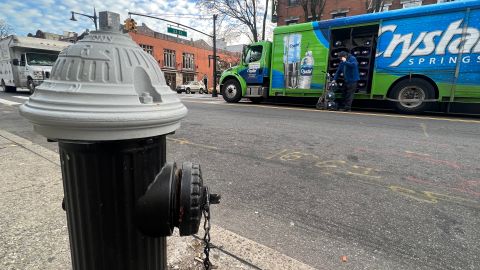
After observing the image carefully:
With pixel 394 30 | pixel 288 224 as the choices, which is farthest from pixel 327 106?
pixel 288 224

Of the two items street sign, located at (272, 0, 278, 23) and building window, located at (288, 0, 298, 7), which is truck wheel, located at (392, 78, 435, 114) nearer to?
street sign, located at (272, 0, 278, 23)

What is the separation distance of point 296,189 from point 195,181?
6.79 feet

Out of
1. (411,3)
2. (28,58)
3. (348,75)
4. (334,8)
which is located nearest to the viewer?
(348,75)

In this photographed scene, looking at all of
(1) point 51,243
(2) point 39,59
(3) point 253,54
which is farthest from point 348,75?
(2) point 39,59

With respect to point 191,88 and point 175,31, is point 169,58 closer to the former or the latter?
point 191,88

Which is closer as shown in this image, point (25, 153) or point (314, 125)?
point (25, 153)

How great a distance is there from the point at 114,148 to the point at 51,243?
140 centimetres

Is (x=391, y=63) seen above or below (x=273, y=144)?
above

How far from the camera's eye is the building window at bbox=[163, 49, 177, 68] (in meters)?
45.2

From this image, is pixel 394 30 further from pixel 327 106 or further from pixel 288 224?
pixel 288 224

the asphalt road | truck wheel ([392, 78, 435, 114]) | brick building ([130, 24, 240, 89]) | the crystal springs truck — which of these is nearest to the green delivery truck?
truck wheel ([392, 78, 435, 114])

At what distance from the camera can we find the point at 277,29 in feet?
38.5

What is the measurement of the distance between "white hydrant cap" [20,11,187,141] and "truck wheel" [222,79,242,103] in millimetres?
12009

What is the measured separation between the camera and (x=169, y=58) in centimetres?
4619
